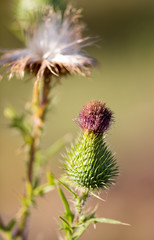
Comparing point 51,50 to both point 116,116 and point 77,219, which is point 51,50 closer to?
point 77,219

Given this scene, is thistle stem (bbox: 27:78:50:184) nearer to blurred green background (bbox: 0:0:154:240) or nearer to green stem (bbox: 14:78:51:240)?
green stem (bbox: 14:78:51:240)

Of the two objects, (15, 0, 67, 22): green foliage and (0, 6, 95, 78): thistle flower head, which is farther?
(15, 0, 67, 22): green foliage

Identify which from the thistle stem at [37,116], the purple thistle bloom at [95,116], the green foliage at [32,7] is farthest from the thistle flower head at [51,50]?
the purple thistle bloom at [95,116]

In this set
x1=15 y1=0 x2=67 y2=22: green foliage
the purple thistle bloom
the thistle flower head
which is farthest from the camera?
x1=15 y1=0 x2=67 y2=22: green foliage

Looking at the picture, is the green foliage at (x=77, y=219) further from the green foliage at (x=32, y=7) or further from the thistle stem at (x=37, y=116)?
the green foliage at (x=32, y=7)

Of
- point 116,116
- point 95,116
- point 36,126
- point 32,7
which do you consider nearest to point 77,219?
point 95,116

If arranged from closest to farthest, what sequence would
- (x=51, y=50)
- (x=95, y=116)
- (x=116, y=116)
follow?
(x=95, y=116) < (x=51, y=50) < (x=116, y=116)

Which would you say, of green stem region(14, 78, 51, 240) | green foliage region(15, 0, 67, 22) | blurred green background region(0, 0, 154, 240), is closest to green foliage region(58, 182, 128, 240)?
green stem region(14, 78, 51, 240)
